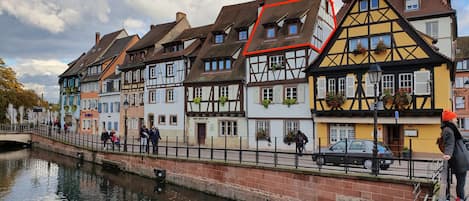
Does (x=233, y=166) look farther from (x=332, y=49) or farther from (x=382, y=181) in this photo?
(x=332, y=49)

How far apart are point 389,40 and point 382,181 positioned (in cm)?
1095

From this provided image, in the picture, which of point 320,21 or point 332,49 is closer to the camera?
point 332,49

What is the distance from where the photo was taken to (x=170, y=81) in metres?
34.2

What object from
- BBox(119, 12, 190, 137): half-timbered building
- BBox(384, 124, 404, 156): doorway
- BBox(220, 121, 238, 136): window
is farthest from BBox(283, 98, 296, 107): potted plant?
BBox(119, 12, 190, 137): half-timbered building

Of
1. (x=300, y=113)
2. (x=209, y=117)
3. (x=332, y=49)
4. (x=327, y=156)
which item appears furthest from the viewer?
(x=209, y=117)

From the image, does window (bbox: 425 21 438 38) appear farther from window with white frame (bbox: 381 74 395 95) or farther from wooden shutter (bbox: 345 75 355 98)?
wooden shutter (bbox: 345 75 355 98)

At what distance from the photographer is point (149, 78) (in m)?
36.6

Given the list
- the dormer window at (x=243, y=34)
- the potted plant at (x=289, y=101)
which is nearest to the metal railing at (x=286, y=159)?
the potted plant at (x=289, y=101)

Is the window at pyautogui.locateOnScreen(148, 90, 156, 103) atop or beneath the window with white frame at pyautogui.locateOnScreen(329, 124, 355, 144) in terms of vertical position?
atop

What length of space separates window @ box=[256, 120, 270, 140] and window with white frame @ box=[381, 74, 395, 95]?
8221mm

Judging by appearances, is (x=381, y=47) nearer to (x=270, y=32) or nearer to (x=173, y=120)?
(x=270, y=32)

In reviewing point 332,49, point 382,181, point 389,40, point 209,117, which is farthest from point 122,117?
point 382,181

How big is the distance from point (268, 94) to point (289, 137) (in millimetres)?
3421

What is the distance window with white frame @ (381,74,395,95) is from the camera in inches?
830
